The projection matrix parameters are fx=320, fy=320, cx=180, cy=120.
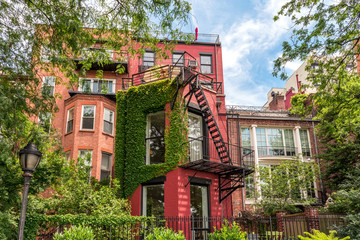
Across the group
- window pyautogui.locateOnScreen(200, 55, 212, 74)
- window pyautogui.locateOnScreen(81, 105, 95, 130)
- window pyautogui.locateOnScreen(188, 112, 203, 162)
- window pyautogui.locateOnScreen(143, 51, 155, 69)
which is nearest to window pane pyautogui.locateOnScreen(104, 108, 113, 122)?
window pyautogui.locateOnScreen(81, 105, 95, 130)

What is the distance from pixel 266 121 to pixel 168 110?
12528 millimetres

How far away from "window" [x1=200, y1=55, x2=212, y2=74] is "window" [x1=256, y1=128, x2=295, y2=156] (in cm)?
612

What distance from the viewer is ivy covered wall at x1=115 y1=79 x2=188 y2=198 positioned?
14.3m

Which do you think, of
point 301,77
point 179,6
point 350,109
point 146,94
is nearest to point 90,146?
point 146,94

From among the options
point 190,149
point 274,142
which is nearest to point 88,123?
point 190,149

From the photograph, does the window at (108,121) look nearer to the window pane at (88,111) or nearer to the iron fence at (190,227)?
the window pane at (88,111)

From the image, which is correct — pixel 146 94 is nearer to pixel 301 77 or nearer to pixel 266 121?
pixel 266 121

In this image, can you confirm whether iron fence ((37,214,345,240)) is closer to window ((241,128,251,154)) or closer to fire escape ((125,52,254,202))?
fire escape ((125,52,254,202))

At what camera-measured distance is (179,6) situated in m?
9.34

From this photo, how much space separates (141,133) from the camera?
1553 cm

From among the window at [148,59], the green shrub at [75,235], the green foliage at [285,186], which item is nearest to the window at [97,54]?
the green shrub at [75,235]

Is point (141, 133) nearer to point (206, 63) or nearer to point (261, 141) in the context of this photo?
point (206, 63)

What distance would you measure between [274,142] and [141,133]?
13.3 metres

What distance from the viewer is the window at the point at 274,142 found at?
24750 millimetres
